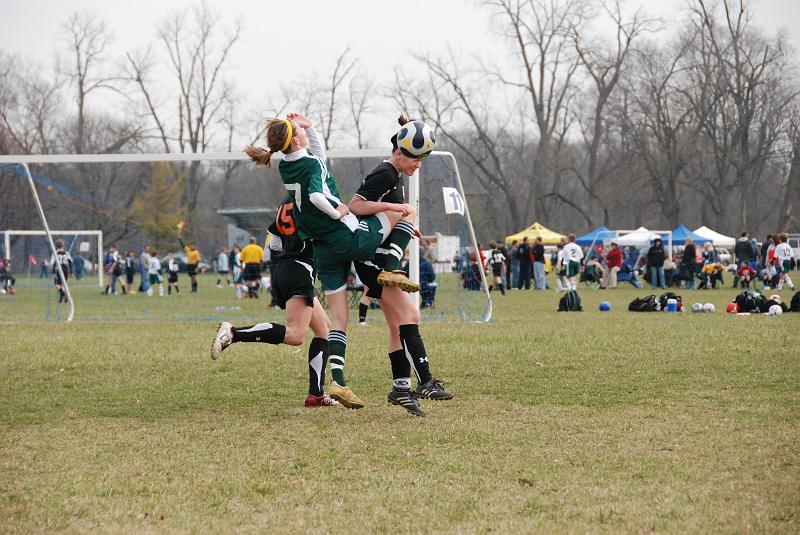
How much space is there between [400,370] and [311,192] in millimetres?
1476

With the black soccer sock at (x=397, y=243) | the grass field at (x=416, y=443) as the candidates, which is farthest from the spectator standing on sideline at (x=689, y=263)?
the black soccer sock at (x=397, y=243)

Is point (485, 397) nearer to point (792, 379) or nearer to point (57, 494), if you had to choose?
point (792, 379)

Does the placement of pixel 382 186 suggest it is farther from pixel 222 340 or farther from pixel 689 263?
pixel 689 263

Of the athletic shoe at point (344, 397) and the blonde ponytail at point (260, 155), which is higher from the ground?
the blonde ponytail at point (260, 155)

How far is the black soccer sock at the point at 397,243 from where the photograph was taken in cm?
695

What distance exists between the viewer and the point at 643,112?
54.7 m

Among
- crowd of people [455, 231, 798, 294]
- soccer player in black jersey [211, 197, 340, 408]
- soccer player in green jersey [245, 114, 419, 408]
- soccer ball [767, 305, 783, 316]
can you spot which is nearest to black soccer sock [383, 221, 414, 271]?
soccer player in green jersey [245, 114, 419, 408]

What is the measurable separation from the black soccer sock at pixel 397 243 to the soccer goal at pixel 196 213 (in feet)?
27.1

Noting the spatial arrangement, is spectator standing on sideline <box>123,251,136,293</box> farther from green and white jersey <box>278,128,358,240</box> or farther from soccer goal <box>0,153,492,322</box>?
green and white jersey <box>278,128,358,240</box>

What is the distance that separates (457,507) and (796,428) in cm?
283

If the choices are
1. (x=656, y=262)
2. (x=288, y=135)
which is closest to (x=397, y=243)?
(x=288, y=135)

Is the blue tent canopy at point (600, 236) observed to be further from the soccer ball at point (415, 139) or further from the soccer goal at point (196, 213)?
the soccer ball at point (415, 139)

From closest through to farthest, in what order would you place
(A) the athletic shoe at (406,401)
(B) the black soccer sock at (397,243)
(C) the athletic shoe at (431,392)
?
(A) the athletic shoe at (406,401) → (B) the black soccer sock at (397,243) → (C) the athletic shoe at (431,392)

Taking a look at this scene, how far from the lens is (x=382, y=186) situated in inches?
274
